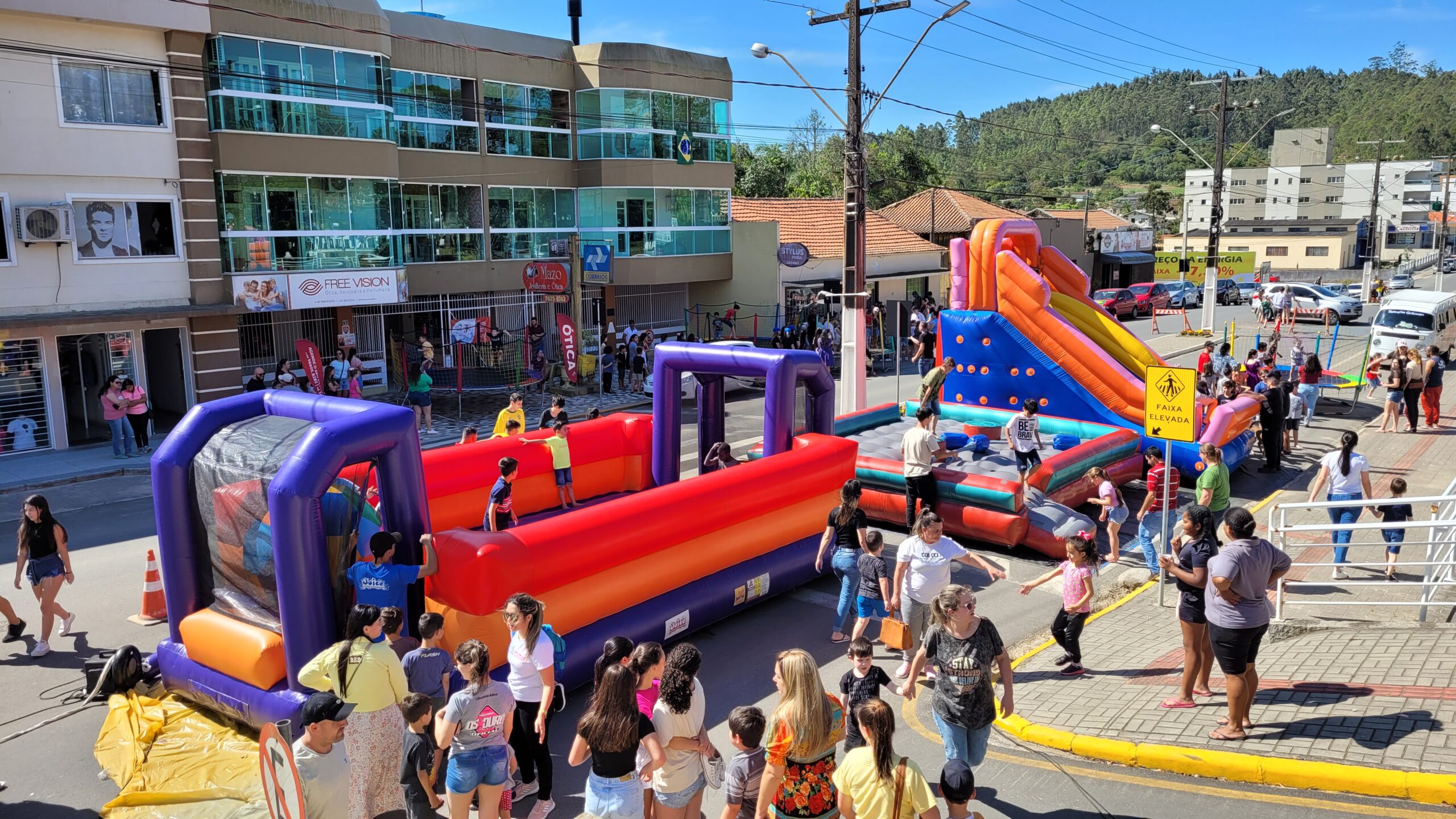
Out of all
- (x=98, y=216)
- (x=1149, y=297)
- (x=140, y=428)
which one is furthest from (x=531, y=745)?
(x=1149, y=297)

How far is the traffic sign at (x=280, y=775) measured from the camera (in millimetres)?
4852

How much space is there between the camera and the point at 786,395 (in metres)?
11.5

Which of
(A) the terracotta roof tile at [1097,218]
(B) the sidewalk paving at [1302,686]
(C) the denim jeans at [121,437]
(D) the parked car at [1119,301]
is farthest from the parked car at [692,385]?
Result: (A) the terracotta roof tile at [1097,218]

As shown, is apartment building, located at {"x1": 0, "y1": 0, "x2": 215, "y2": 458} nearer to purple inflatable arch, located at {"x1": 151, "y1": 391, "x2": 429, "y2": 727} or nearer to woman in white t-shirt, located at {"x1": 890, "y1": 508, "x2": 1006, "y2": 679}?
purple inflatable arch, located at {"x1": 151, "y1": 391, "x2": 429, "y2": 727}

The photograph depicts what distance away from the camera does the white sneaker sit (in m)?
6.68

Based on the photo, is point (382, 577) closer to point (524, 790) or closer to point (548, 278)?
point (524, 790)

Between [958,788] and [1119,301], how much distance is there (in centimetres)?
3859

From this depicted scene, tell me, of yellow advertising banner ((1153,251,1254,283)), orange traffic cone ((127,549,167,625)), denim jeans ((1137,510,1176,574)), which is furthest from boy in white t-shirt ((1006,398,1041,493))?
yellow advertising banner ((1153,251,1254,283))

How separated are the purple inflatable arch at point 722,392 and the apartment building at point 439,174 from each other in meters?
12.3

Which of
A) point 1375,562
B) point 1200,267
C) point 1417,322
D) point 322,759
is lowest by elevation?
point 1375,562

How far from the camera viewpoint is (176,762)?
7.10 metres

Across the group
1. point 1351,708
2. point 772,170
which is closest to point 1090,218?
point 772,170

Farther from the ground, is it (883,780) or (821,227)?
(821,227)

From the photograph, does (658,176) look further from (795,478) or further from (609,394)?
(795,478)
